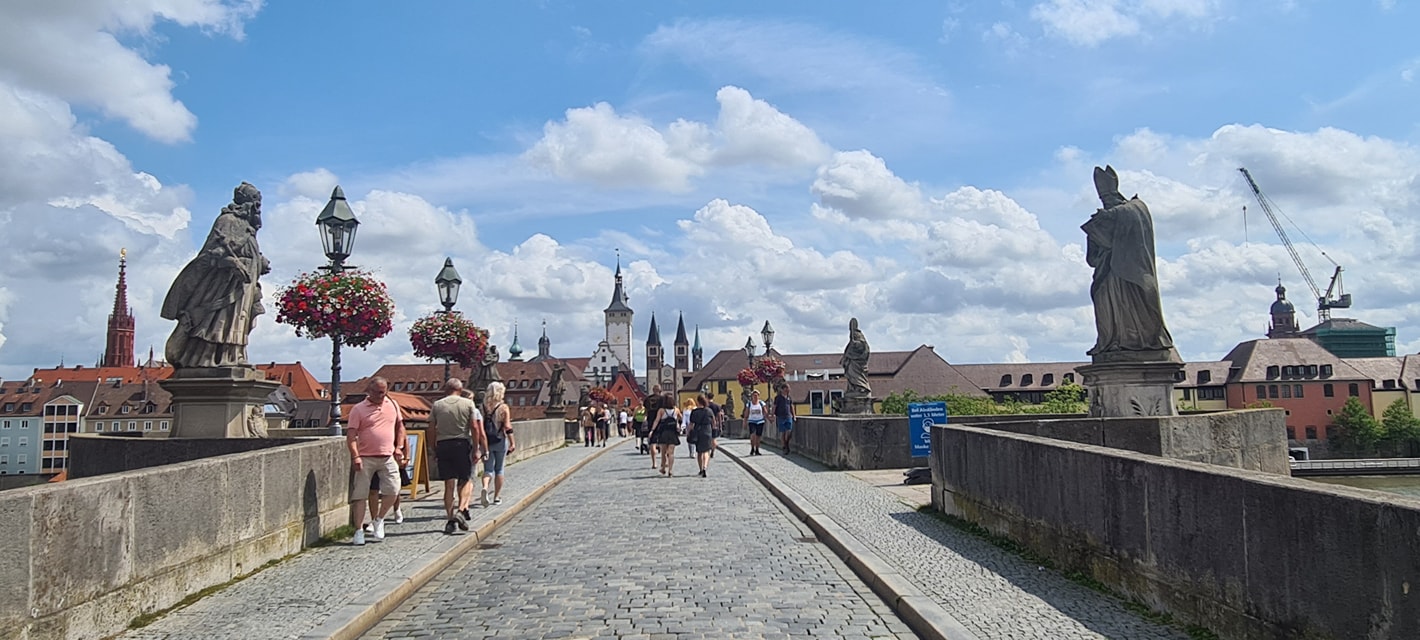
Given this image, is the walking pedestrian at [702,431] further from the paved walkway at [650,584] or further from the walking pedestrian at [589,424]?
the walking pedestrian at [589,424]

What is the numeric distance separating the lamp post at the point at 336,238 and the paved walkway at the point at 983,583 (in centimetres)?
697

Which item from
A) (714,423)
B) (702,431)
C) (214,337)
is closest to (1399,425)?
(714,423)

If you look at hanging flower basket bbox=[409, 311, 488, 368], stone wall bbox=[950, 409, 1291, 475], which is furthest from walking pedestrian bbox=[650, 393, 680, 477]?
stone wall bbox=[950, 409, 1291, 475]

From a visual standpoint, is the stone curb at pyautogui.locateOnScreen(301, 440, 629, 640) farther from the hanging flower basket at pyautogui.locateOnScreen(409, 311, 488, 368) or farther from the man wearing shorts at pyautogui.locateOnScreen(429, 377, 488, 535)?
the hanging flower basket at pyautogui.locateOnScreen(409, 311, 488, 368)

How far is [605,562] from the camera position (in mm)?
9164

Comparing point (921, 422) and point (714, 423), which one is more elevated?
point (921, 422)

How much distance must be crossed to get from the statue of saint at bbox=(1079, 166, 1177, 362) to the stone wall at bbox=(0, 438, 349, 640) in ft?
34.0

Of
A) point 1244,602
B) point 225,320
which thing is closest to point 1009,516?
point 1244,602

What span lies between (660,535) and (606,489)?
21.7 ft

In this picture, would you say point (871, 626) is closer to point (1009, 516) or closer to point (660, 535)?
point (1009, 516)

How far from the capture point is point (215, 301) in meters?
12.0

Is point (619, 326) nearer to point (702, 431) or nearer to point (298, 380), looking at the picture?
point (298, 380)

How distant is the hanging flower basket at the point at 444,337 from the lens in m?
21.0

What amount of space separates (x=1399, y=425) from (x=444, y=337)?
85.4 metres
